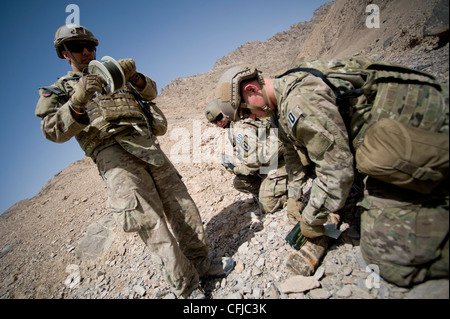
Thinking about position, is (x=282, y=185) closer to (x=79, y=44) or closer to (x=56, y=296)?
(x=79, y=44)

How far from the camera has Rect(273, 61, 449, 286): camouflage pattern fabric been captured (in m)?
1.67

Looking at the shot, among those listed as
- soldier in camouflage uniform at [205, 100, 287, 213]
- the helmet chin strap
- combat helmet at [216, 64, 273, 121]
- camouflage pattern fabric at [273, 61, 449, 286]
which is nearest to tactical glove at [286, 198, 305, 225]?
soldier in camouflage uniform at [205, 100, 287, 213]

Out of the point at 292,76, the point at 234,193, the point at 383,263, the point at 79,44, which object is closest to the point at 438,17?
→ the point at 292,76

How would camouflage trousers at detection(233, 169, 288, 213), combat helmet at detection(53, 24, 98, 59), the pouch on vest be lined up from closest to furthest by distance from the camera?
the pouch on vest < combat helmet at detection(53, 24, 98, 59) < camouflage trousers at detection(233, 169, 288, 213)

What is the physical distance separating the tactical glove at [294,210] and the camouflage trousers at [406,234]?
105 cm

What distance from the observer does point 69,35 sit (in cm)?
248

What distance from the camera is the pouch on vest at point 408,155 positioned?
59.1 inches

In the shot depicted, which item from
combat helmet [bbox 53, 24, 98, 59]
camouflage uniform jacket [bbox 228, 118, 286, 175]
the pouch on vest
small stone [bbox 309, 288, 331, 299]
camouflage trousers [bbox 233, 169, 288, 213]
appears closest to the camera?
the pouch on vest

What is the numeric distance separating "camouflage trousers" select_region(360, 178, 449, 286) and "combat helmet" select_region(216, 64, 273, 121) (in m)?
1.35

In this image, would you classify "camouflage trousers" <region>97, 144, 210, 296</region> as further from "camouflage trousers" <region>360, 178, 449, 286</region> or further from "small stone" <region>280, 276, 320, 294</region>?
"camouflage trousers" <region>360, 178, 449, 286</region>

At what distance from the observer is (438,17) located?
3.67 metres

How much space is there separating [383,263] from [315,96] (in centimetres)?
147

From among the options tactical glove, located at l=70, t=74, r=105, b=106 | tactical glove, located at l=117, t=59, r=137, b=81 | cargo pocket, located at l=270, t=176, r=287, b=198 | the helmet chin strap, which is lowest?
cargo pocket, located at l=270, t=176, r=287, b=198

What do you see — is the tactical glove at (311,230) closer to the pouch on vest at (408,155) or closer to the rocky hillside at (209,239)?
the rocky hillside at (209,239)
